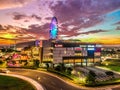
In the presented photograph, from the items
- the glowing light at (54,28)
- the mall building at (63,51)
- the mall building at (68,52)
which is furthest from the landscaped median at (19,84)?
the glowing light at (54,28)

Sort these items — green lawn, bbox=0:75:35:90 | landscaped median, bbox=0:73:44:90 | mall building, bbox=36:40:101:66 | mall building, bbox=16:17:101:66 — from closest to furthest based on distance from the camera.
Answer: landscaped median, bbox=0:73:44:90, green lawn, bbox=0:75:35:90, mall building, bbox=36:40:101:66, mall building, bbox=16:17:101:66

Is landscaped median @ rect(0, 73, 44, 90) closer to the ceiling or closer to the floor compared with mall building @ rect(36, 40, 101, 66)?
Answer: closer to the floor

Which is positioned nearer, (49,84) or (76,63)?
(49,84)

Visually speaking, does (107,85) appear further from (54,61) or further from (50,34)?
(50,34)

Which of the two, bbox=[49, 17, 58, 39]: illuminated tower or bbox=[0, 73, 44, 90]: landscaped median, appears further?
bbox=[49, 17, 58, 39]: illuminated tower

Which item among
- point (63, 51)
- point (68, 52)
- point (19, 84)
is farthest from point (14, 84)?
point (68, 52)

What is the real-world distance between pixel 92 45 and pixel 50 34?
34289 mm

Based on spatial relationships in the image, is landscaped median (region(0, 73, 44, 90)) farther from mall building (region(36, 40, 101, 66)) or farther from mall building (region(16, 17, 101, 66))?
mall building (region(16, 17, 101, 66))

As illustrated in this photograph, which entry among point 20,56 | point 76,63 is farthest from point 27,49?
point 76,63

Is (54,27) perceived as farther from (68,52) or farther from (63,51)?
(68,52)

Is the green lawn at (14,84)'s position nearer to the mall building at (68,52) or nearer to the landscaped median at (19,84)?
the landscaped median at (19,84)

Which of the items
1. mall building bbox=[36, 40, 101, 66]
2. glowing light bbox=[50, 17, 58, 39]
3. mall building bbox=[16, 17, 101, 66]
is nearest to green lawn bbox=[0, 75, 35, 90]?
mall building bbox=[36, 40, 101, 66]

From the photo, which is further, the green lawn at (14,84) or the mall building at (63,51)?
the mall building at (63,51)

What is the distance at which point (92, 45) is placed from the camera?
161 meters
